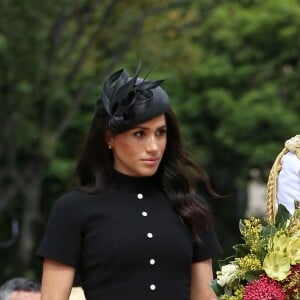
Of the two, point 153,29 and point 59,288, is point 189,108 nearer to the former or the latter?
point 153,29

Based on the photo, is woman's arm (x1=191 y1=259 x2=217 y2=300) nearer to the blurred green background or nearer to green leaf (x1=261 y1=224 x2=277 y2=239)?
green leaf (x1=261 y1=224 x2=277 y2=239)

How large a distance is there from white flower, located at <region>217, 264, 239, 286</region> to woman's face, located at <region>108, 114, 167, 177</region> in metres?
0.49

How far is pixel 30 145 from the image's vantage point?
14.7 metres

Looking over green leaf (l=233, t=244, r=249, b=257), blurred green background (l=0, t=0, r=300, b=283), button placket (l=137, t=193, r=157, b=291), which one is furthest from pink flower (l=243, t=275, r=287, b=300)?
blurred green background (l=0, t=0, r=300, b=283)

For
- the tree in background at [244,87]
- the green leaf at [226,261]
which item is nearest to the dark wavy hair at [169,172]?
the green leaf at [226,261]

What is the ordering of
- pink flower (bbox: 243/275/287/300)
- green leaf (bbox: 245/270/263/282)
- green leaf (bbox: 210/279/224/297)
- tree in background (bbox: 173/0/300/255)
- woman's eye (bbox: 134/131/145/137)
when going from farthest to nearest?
tree in background (bbox: 173/0/300/255), woman's eye (bbox: 134/131/145/137), green leaf (bbox: 210/279/224/297), green leaf (bbox: 245/270/263/282), pink flower (bbox: 243/275/287/300)

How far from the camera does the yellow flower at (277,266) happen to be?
3611 mm

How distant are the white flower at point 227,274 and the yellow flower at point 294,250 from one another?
0.19m

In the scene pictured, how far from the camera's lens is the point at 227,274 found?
12.3ft

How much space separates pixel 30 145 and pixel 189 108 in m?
2.85

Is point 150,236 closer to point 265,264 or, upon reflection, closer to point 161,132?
point 161,132

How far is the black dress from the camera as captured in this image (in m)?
3.98

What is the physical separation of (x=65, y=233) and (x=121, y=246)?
199 millimetres

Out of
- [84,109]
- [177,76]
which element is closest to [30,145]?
[84,109]
